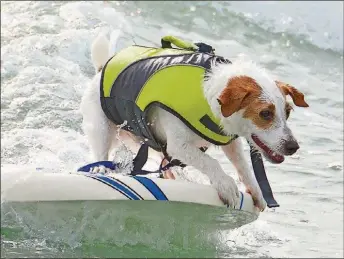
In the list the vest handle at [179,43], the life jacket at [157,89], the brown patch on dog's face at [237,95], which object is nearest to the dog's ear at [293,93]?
the brown patch on dog's face at [237,95]

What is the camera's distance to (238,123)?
14.2 feet

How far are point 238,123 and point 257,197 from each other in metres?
0.65

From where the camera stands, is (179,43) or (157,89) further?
(179,43)

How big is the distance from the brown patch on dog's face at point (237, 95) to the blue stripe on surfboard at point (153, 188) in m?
0.62

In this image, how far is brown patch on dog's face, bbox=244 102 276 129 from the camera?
4172 mm

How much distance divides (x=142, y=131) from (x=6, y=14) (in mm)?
6187

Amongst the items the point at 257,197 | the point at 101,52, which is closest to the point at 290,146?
the point at 257,197

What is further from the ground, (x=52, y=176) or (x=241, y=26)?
(x=52, y=176)

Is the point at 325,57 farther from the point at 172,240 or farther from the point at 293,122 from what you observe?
the point at 172,240

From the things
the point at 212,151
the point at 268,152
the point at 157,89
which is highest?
the point at 157,89

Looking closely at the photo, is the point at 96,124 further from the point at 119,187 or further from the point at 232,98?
the point at 232,98

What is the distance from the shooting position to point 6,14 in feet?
34.3

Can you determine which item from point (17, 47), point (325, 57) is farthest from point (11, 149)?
point (325, 57)

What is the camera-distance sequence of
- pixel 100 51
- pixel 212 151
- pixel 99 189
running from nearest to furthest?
pixel 99 189
pixel 100 51
pixel 212 151
